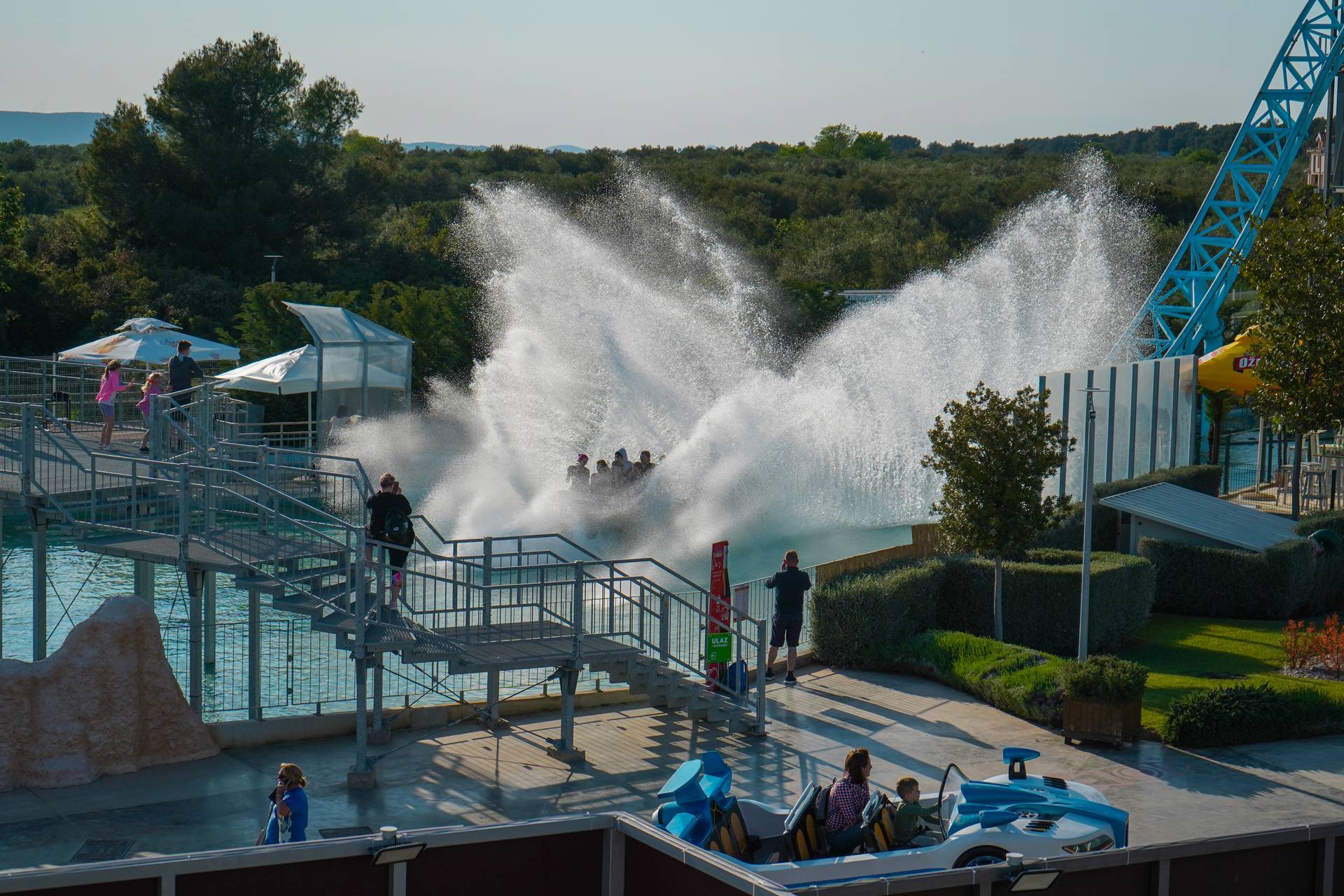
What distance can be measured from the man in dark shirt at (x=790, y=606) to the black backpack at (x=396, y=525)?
4.67m

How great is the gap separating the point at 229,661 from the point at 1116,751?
1152 cm

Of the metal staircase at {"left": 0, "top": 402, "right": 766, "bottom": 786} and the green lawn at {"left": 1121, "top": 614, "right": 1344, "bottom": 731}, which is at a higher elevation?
the metal staircase at {"left": 0, "top": 402, "right": 766, "bottom": 786}

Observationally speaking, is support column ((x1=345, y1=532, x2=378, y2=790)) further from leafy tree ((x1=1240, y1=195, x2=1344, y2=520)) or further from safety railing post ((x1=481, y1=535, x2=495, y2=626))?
leafy tree ((x1=1240, y1=195, x2=1344, y2=520))

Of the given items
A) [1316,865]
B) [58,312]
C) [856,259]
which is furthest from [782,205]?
[1316,865]

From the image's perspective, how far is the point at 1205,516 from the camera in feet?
75.8

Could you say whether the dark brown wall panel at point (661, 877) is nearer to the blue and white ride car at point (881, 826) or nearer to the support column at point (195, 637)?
the blue and white ride car at point (881, 826)

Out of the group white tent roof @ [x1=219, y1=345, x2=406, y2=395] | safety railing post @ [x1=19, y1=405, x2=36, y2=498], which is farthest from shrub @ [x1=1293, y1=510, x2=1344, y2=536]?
white tent roof @ [x1=219, y1=345, x2=406, y2=395]

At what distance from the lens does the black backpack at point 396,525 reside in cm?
1564

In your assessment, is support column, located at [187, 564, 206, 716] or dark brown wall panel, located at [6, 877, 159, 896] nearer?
dark brown wall panel, located at [6, 877, 159, 896]

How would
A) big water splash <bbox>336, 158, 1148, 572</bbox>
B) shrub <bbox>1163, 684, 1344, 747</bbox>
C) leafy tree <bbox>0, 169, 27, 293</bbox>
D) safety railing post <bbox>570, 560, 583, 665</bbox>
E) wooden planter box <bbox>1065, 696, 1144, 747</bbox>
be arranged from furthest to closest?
leafy tree <bbox>0, 169, 27, 293</bbox>
big water splash <bbox>336, 158, 1148, 572</bbox>
shrub <bbox>1163, 684, 1344, 747</bbox>
wooden planter box <bbox>1065, 696, 1144, 747</bbox>
safety railing post <bbox>570, 560, 583, 665</bbox>

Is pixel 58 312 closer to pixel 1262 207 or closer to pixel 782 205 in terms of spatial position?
pixel 1262 207

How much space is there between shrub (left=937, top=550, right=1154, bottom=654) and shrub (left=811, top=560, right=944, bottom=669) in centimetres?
→ 119

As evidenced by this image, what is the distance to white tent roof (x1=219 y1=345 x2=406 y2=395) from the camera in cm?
3209

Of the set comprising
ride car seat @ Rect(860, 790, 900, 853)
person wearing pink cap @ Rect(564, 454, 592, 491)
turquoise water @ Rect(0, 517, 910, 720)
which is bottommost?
turquoise water @ Rect(0, 517, 910, 720)
